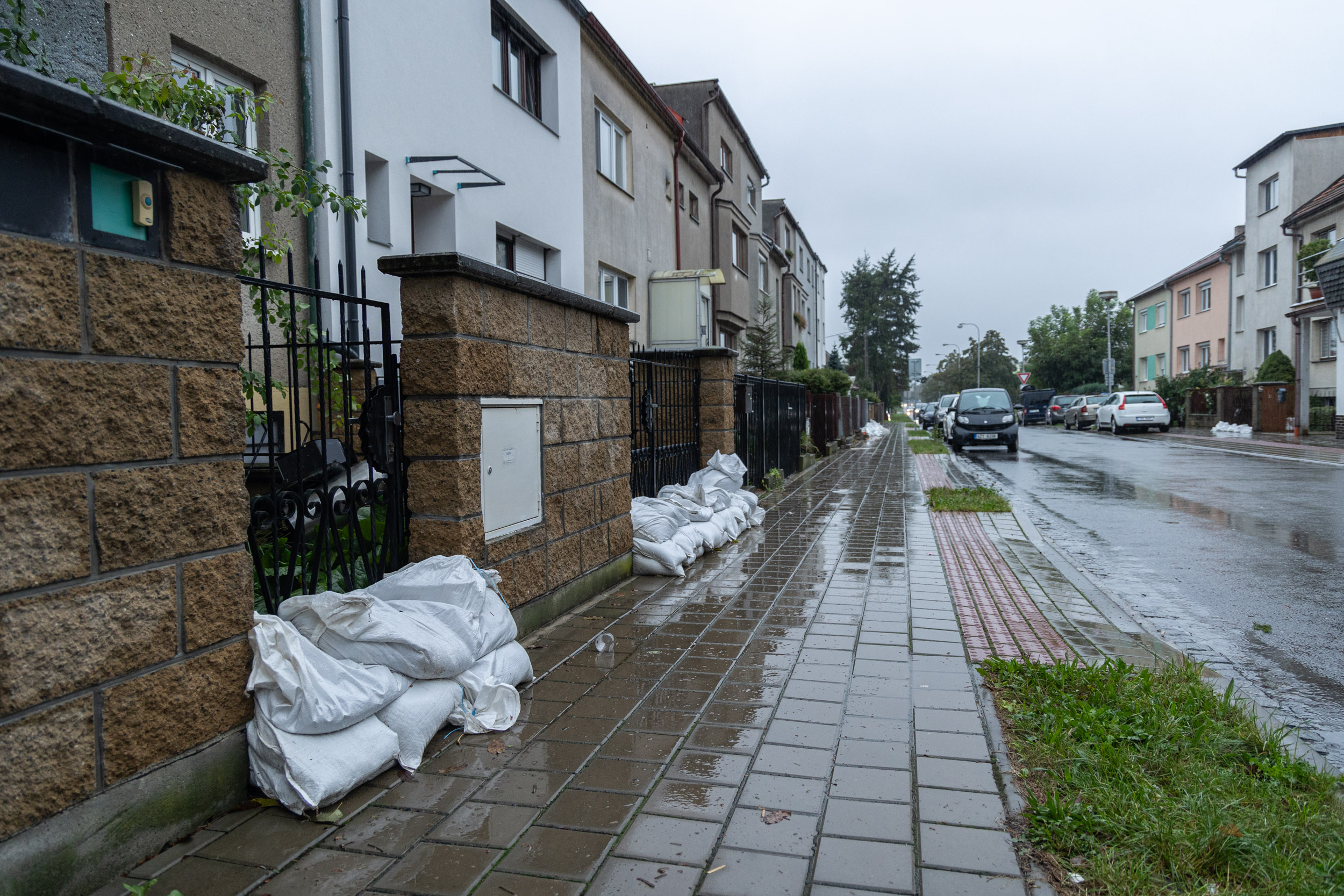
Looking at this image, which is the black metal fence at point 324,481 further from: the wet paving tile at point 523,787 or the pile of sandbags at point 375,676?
the wet paving tile at point 523,787

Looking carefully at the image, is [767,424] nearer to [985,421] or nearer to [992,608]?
[992,608]

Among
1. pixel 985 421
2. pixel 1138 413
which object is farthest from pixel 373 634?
pixel 1138 413

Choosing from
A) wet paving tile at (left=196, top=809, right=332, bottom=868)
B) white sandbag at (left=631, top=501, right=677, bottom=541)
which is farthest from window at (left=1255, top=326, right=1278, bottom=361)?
wet paving tile at (left=196, top=809, right=332, bottom=868)

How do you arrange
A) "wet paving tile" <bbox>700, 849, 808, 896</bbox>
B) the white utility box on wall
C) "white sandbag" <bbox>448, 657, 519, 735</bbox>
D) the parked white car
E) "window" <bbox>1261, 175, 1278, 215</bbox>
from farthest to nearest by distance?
"window" <bbox>1261, 175, 1278, 215</bbox>, the parked white car, the white utility box on wall, "white sandbag" <bbox>448, 657, 519, 735</bbox>, "wet paving tile" <bbox>700, 849, 808, 896</bbox>

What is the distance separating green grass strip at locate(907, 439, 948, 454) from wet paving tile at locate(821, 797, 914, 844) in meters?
20.5

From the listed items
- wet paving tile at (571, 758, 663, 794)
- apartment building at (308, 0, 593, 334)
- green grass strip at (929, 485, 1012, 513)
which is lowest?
wet paving tile at (571, 758, 663, 794)

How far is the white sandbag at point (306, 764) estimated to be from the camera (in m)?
2.92

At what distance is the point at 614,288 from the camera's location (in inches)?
677

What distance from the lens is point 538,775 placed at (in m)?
3.22

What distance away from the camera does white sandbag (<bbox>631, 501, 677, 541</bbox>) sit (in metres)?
6.92

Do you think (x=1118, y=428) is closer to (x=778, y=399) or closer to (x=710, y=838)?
(x=778, y=399)

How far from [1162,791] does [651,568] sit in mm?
4307

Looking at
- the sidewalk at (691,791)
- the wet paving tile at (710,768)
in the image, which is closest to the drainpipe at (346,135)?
the sidewalk at (691,791)

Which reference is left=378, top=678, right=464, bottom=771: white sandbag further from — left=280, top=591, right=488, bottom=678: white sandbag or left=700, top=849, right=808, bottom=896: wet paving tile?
left=700, top=849, right=808, bottom=896: wet paving tile
